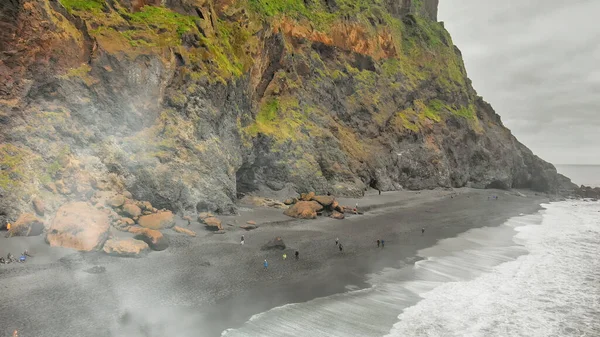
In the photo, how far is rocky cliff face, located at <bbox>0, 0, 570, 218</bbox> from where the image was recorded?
23.5 meters

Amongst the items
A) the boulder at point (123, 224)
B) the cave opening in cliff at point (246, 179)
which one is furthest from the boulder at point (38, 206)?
the cave opening in cliff at point (246, 179)

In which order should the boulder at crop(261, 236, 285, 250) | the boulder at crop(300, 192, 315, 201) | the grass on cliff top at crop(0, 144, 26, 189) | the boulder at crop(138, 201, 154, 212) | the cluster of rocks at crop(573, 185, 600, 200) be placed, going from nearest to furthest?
the grass on cliff top at crop(0, 144, 26, 189)
the boulder at crop(261, 236, 285, 250)
the boulder at crop(138, 201, 154, 212)
the boulder at crop(300, 192, 315, 201)
the cluster of rocks at crop(573, 185, 600, 200)

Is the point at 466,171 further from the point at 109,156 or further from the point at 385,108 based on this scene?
the point at 109,156

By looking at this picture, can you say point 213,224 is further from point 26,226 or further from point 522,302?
point 522,302

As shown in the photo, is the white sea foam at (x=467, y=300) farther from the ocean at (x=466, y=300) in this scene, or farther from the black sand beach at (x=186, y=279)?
the black sand beach at (x=186, y=279)

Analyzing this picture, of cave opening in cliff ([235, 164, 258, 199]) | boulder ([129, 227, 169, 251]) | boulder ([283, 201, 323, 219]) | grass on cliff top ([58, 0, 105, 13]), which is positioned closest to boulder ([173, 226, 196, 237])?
boulder ([129, 227, 169, 251])

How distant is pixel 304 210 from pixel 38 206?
21409 mm

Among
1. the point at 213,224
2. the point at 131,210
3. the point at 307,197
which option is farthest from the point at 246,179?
the point at 131,210

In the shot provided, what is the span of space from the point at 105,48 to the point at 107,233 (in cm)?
1808

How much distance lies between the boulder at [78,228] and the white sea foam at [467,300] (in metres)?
10.5

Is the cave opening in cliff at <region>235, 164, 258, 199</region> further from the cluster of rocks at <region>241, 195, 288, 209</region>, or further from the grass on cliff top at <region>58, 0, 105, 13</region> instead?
the grass on cliff top at <region>58, 0, 105, 13</region>

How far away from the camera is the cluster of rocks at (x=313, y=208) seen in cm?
3331

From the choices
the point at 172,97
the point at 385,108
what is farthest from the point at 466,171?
the point at 172,97

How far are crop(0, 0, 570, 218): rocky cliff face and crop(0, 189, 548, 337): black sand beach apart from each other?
21.4 ft
